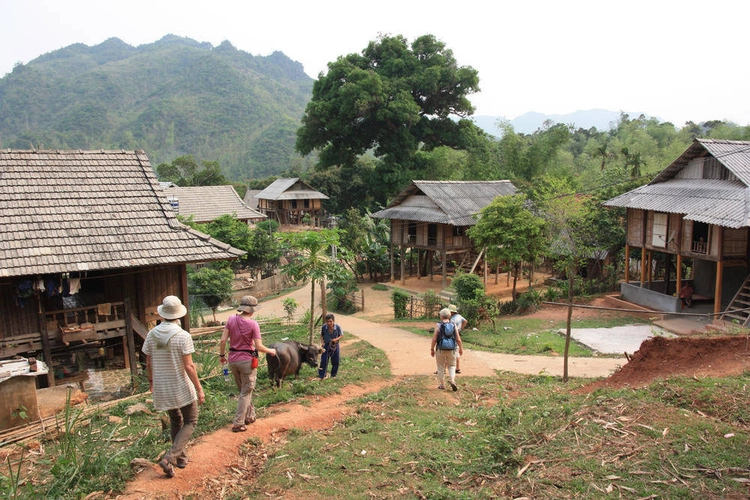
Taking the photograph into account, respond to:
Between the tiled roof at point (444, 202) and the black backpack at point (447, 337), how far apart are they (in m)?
16.0

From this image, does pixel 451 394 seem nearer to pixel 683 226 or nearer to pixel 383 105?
pixel 683 226

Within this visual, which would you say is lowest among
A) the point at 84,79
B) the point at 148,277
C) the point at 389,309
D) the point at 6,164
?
the point at 389,309

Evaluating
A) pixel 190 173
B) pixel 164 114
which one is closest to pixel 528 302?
pixel 190 173

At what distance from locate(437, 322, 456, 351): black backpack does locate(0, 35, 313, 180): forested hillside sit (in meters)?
68.5

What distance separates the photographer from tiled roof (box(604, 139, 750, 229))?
1686cm

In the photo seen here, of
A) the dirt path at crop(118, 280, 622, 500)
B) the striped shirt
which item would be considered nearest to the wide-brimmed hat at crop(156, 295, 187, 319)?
the striped shirt

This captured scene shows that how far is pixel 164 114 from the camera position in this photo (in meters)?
87.6

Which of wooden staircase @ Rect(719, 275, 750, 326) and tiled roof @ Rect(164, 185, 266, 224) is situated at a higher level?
tiled roof @ Rect(164, 185, 266, 224)

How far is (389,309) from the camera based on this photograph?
81.8 ft

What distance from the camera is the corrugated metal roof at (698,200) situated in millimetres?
16611

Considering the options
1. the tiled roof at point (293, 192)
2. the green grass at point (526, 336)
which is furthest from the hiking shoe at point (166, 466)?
the tiled roof at point (293, 192)

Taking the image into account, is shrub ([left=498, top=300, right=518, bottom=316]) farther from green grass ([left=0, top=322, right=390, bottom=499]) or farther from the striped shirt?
the striped shirt

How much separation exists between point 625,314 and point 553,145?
21925 millimetres

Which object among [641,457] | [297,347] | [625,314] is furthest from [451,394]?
[625,314]
